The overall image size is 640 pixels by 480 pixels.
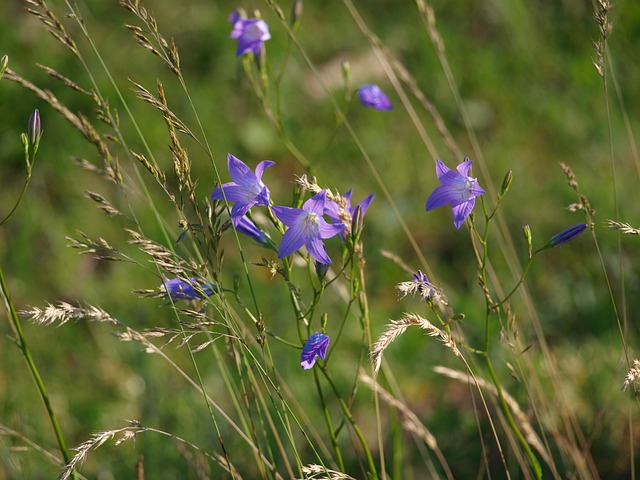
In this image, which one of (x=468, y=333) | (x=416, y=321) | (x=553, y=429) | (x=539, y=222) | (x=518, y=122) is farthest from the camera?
(x=518, y=122)

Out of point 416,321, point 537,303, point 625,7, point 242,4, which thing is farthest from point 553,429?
point 242,4

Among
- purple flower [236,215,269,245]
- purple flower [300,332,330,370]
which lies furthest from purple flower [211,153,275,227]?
purple flower [300,332,330,370]

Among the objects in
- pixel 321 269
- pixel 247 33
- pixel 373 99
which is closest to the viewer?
pixel 321 269

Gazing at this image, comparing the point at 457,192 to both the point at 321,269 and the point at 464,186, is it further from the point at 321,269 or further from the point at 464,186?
the point at 321,269

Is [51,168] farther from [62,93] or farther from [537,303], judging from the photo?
[537,303]

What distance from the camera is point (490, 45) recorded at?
4.90 meters

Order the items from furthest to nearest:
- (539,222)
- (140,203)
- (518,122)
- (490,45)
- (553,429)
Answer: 1. (490,45)
2. (518,122)
3. (140,203)
4. (539,222)
5. (553,429)

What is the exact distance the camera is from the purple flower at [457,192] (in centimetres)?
164

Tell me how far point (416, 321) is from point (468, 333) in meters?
1.96

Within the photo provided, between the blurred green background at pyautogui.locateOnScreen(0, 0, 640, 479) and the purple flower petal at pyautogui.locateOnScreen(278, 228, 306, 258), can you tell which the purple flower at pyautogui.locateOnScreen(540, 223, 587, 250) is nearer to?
the purple flower petal at pyautogui.locateOnScreen(278, 228, 306, 258)

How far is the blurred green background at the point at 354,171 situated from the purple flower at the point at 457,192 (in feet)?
4.87

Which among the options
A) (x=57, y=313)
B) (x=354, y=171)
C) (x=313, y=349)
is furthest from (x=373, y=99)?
(x=354, y=171)

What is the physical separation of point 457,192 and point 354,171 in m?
2.75

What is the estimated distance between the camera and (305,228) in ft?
5.28
